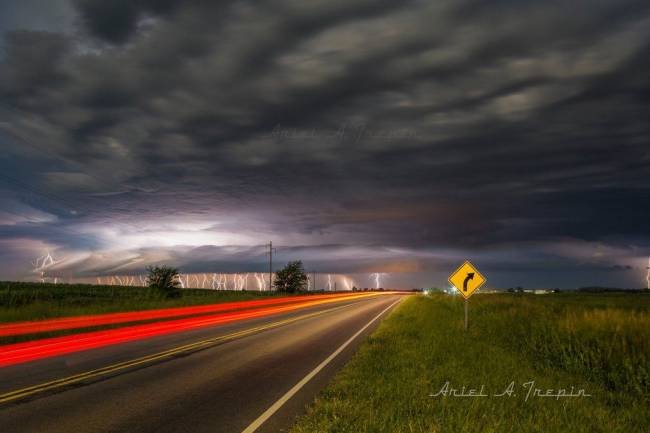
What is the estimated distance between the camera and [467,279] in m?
18.7

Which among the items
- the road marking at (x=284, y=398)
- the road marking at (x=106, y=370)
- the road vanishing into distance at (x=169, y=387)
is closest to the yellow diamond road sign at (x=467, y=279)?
the road vanishing into distance at (x=169, y=387)

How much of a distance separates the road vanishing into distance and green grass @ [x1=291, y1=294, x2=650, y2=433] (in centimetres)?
78

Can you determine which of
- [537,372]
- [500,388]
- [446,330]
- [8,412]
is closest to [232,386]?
[8,412]

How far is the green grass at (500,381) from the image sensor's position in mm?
6664

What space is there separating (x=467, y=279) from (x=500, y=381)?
9.65 m

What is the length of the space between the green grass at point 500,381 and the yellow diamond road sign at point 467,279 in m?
2.10

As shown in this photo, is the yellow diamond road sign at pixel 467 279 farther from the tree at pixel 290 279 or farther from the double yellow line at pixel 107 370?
the tree at pixel 290 279

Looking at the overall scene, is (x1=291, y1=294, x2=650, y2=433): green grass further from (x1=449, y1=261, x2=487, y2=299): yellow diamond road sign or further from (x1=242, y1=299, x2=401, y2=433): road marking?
(x1=449, y1=261, x2=487, y2=299): yellow diamond road sign

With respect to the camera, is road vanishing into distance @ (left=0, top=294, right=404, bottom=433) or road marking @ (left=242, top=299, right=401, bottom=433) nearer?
road marking @ (left=242, top=299, right=401, bottom=433)

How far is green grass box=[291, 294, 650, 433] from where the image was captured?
6664 mm

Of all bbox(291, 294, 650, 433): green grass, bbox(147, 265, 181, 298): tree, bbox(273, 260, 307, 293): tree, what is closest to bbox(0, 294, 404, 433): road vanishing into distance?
bbox(291, 294, 650, 433): green grass

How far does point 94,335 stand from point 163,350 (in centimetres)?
647

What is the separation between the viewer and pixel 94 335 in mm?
19078

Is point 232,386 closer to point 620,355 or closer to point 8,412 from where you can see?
point 8,412
